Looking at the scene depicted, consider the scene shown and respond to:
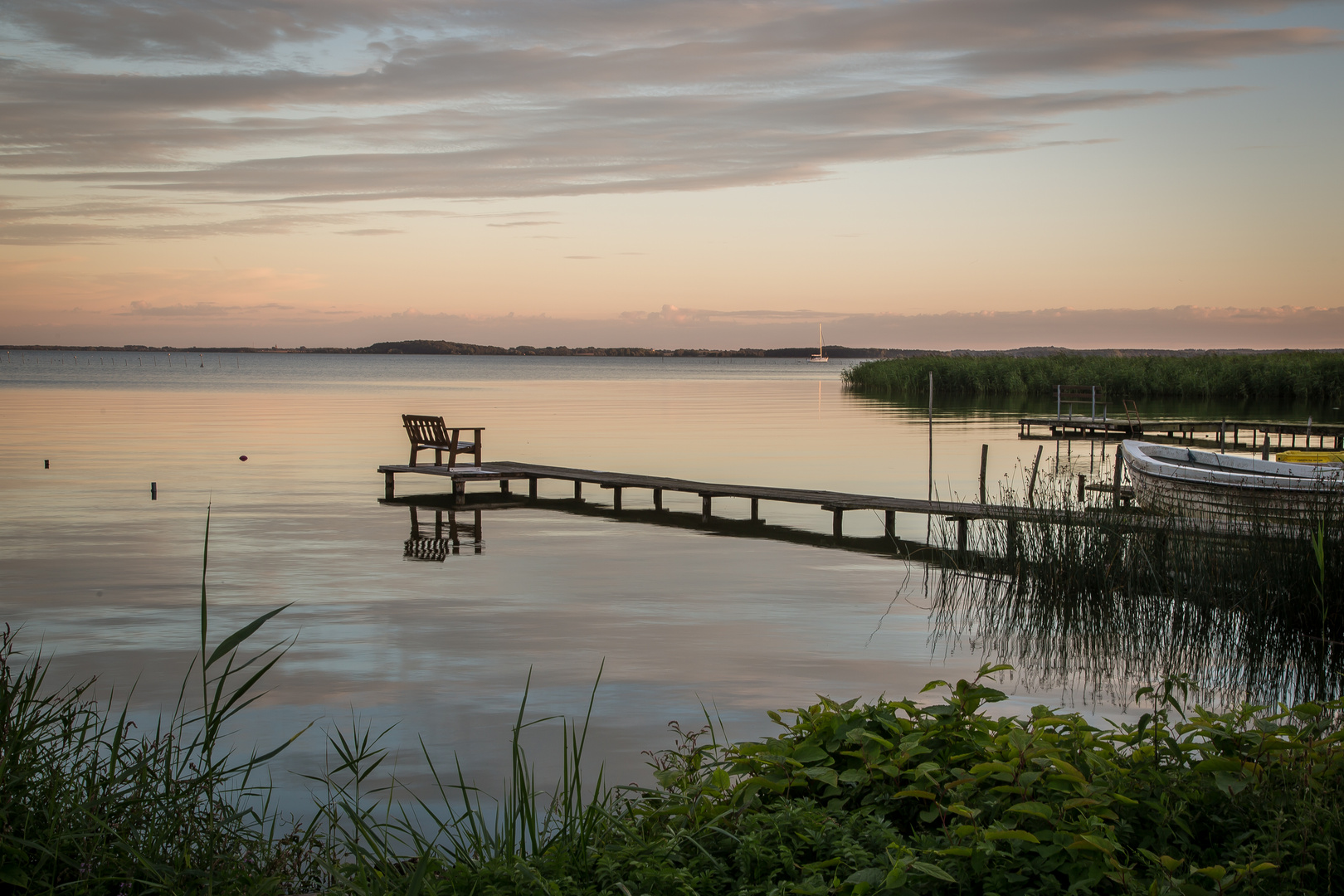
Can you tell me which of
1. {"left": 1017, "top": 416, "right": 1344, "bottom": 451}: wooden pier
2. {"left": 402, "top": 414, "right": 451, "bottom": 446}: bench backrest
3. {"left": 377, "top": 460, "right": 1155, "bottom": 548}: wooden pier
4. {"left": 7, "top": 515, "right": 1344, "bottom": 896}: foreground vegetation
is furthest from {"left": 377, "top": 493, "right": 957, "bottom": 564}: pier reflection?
{"left": 1017, "top": 416, "right": 1344, "bottom": 451}: wooden pier

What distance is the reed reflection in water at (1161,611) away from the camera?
24.3ft

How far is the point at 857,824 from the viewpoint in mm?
3363

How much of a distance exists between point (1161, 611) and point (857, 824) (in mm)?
5995

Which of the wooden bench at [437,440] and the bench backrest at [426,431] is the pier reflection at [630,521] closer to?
the wooden bench at [437,440]

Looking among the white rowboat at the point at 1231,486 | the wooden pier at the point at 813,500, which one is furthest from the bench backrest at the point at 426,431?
the white rowboat at the point at 1231,486

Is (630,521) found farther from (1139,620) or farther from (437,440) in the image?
(1139,620)

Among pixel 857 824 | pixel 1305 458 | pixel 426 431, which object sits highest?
pixel 426 431

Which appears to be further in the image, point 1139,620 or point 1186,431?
point 1186,431

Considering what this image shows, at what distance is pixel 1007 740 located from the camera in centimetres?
350

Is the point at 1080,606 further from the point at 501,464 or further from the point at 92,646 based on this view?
the point at 501,464

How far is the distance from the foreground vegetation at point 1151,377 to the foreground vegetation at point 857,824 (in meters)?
43.6

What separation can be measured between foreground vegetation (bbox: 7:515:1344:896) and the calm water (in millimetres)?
2165

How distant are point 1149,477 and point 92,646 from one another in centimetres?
1129

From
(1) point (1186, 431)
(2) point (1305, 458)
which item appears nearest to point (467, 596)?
(2) point (1305, 458)
